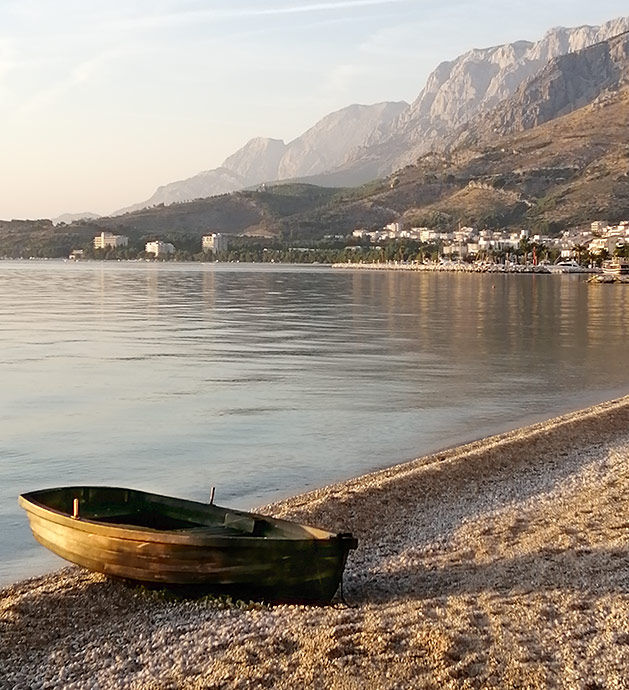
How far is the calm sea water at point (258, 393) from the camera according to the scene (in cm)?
1692

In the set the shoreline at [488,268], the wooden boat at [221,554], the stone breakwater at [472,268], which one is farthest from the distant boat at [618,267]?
the wooden boat at [221,554]

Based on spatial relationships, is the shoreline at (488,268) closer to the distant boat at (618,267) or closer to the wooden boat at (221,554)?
the distant boat at (618,267)

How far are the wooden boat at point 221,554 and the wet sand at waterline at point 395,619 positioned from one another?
0.79 feet

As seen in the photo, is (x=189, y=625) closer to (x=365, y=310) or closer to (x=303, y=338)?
(x=303, y=338)

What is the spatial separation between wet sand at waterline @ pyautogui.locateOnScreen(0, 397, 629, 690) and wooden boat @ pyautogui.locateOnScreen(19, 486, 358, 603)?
240mm

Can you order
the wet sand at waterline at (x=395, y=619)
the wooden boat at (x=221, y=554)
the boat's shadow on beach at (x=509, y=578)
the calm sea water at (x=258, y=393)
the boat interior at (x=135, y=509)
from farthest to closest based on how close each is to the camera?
1. the calm sea water at (x=258, y=393)
2. the boat interior at (x=135, y=509)
3. the boat's shadow on beach at (x=509, y=578)
4. the wooden boat at (x=221, y=554)
5. the wet sand at waterline at (x=395, y=619)

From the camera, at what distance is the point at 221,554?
8.91 meters

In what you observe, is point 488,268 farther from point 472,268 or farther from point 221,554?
point 221,554

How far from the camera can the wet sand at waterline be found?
24.6 ft

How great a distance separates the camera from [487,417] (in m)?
22.5

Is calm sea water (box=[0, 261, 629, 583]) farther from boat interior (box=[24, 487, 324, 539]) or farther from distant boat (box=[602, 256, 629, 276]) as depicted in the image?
distant boat (box=[602, 256, 629, 276])

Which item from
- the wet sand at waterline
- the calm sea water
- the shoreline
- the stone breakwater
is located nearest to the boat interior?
the wet sand at waterline

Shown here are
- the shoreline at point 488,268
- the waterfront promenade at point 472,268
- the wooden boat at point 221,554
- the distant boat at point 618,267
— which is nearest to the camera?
the wooden boat at point 221,554

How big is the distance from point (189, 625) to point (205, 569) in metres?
0.52
